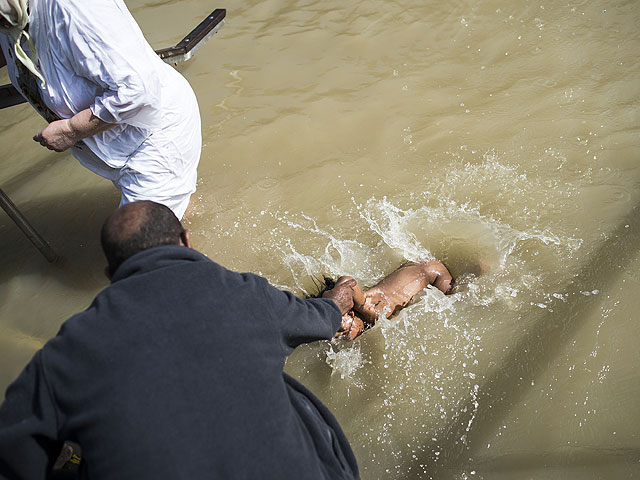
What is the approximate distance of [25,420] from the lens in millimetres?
1341

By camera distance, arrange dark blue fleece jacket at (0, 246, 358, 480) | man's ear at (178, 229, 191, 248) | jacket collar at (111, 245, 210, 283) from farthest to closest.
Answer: man's ear at (178, 229, 191, 248), jacket collar at (111, 245, 210, 283), dark blue fleece jacket at (0, 246, 358, 480)

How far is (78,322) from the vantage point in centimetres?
141

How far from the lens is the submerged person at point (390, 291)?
282cm

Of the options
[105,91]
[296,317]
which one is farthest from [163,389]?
[105,91]

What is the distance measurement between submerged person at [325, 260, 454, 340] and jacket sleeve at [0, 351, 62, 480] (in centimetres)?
163

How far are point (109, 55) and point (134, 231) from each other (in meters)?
1.14

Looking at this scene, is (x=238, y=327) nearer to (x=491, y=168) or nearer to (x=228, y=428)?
(x=228, y=428)

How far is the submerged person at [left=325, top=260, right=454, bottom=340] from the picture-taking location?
282cm

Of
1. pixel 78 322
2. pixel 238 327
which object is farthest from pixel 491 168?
pixel 78 322

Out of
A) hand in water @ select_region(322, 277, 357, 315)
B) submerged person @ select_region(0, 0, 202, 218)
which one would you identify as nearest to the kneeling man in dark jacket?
hand in water @ select_region(322, 277, 357, 315)

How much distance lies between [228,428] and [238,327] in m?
0.29

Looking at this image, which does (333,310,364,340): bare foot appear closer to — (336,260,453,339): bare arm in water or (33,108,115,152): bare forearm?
(336,260,453,339): bare arm in water

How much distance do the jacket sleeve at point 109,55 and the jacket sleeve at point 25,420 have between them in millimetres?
1443

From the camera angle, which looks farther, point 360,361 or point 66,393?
point 360,361
